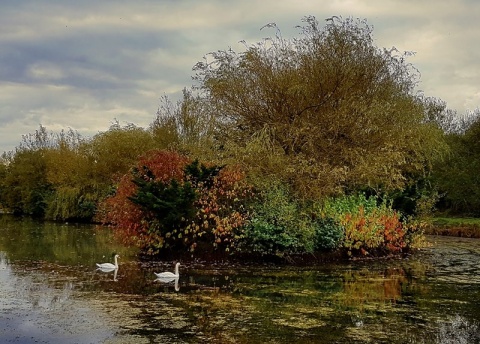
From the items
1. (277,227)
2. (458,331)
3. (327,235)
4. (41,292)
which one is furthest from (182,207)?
(458,331)

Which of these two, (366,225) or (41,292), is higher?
(366,225)

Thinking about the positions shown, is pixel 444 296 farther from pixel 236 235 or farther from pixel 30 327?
pixel 30 327

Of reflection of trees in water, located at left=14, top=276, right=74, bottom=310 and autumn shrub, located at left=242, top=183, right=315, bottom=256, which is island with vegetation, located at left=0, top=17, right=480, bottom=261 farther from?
reflection of trees in water, located at left=14, top=276, right=74, bottom=310

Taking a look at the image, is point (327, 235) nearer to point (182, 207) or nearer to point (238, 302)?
point (182, 207)

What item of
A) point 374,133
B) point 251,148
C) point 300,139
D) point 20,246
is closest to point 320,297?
point 251,148

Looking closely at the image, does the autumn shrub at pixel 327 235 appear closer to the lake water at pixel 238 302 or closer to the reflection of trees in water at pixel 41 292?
the lake water at pixel 238 302

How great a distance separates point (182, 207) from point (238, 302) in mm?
6117

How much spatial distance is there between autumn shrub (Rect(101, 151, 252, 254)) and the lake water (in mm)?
997

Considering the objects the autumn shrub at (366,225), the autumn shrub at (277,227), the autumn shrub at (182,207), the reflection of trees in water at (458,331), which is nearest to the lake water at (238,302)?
the reflection of trees in water at (458,331)

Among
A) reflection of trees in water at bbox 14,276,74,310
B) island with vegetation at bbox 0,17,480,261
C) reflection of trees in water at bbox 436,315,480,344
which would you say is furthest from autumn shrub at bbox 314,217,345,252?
reflection of trees in water at bbox 14,276,74,310

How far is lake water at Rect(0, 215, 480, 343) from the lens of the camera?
8516 mm

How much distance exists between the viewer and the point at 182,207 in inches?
656

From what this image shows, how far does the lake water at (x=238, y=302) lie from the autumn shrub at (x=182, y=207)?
3.27ft

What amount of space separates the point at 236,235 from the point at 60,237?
1344cm
